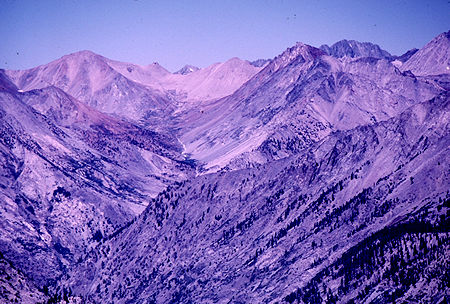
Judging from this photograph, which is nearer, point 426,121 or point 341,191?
point 341,191

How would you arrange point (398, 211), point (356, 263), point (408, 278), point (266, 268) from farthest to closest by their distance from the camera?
point (266, 268) < point (398, 211) < point (356, 263) < point (408, 278)

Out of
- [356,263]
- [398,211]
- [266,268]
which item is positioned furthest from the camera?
[266,268]

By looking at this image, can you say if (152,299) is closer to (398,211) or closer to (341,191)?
(341,191)

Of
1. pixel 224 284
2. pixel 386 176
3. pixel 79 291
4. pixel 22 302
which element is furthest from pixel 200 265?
pixel 22 302

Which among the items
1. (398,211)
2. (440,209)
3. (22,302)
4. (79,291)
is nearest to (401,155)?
(398,211)

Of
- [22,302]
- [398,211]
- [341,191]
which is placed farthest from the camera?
[341,191]

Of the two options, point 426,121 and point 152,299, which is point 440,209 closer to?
point 426,121

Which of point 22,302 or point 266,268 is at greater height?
point 22,302

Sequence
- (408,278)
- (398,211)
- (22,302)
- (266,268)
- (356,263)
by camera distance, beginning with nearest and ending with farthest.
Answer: (22,302) < (408,278) < (356,263) < (398,211) < (266,268)

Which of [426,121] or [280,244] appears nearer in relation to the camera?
[280,244]
